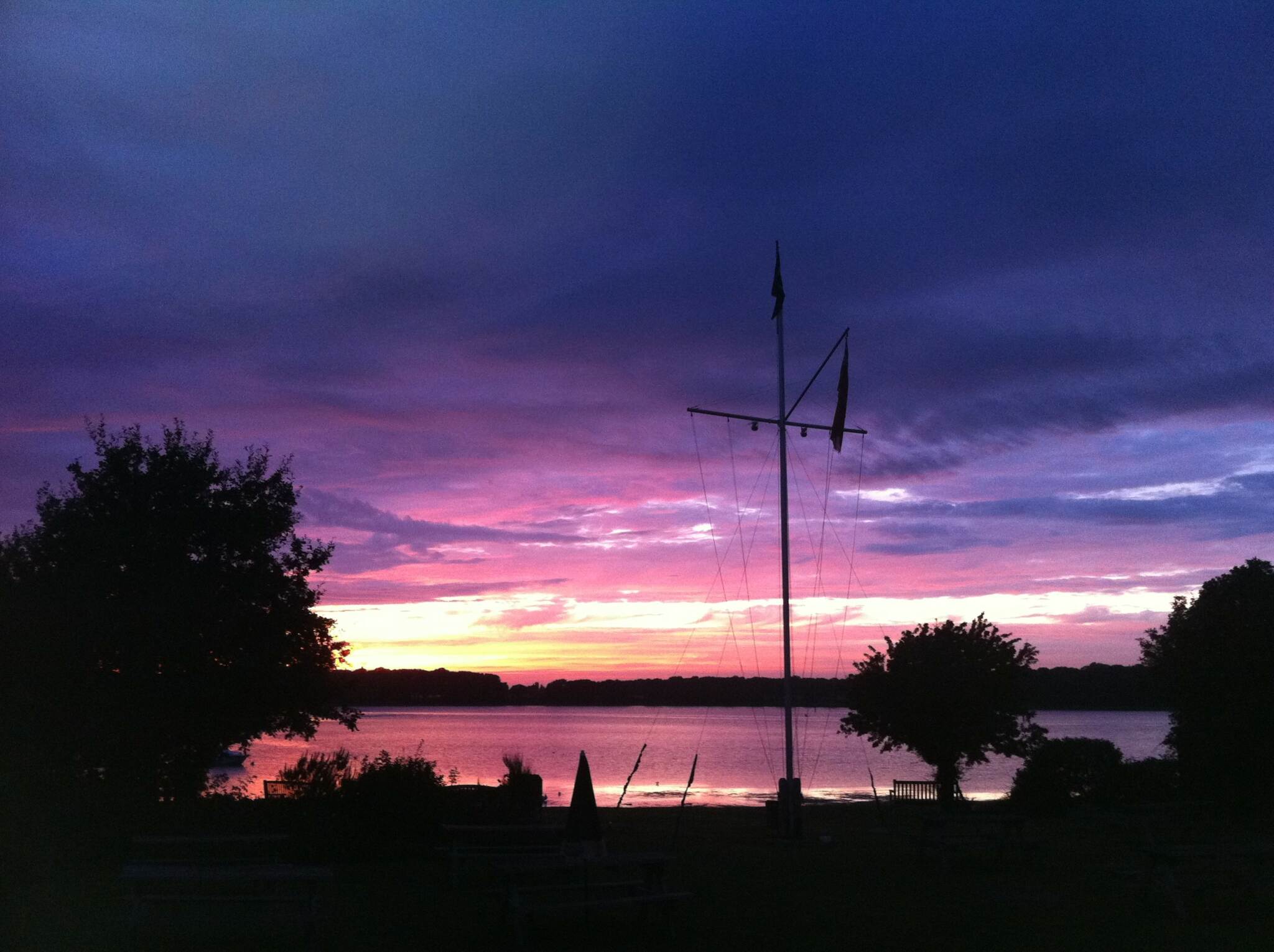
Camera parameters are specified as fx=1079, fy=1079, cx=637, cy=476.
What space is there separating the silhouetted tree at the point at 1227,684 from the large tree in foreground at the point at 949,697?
10.5 feet

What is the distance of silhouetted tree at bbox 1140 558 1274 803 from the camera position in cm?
2319

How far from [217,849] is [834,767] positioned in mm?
73472

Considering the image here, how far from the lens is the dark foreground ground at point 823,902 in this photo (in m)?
10.4

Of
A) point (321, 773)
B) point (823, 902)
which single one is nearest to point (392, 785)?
point (321, 773)

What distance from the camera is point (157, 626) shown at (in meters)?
16.9

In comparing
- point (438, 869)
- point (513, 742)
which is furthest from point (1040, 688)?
point (513, 742)

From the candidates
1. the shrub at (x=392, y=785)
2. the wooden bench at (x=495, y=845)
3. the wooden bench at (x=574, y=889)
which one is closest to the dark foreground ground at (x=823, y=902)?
the wooden bench at (x=574, y=889)

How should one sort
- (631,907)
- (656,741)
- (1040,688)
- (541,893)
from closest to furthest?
(541,893)
(631,907)
(1040,688)
(656,741)

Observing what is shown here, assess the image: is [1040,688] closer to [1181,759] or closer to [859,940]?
[1181,759]

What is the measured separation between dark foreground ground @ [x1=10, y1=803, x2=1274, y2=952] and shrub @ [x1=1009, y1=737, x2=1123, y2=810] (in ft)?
22.4

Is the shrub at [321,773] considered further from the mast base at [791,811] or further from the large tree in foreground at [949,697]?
the large tree in foreground at [949,697]

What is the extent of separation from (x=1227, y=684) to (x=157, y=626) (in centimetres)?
2166

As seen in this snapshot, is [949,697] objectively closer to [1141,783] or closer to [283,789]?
[1141,783]

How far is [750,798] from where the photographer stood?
136 ft
